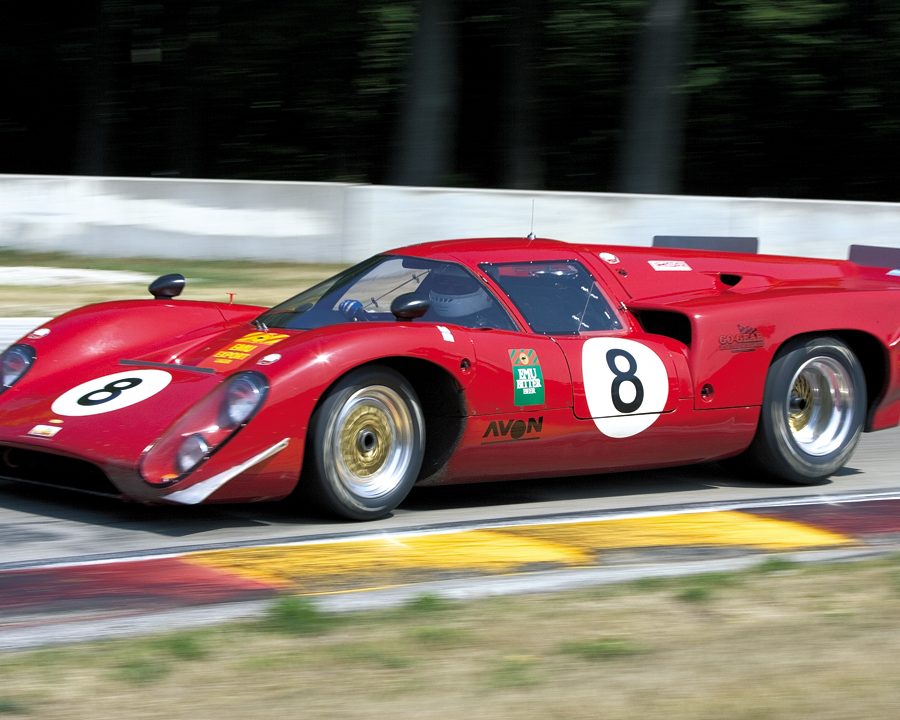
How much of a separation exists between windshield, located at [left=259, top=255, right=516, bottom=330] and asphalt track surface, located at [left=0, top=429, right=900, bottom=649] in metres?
0.80

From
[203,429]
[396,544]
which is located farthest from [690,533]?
[203,429]

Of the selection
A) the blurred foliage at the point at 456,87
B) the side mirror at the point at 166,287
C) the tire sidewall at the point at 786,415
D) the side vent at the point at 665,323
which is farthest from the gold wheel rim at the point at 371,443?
the blurred foliage at the point at 456,87

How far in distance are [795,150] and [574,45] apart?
15.7ft

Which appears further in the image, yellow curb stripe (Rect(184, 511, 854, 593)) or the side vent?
the side vent

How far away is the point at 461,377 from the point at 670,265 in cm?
165


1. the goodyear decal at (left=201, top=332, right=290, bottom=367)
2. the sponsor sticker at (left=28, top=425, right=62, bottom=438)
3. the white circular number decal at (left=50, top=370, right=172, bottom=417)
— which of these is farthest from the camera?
the goodyear decal at (left=201, top=332, right=290, bottom=367)

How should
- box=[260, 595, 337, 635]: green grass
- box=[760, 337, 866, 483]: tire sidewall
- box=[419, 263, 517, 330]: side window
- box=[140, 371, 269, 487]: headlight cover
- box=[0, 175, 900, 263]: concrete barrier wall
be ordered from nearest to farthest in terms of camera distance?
box=[260, 595, 337, 635]: green grass, box=[140, 371, 269, 487]: headlight cover, box=[419, 263, 517, 330]: side window, box=[760, 337, 866, 483]: tire sidewall, box=[0, 175, 900, 263]: concrete barrier wall

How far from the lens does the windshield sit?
225 inches

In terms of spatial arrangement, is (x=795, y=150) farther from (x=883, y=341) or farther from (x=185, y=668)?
(x=185, y=668)

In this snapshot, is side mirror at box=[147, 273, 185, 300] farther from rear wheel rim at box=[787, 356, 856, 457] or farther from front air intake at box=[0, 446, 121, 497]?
rear wheel rim at box=[787, 356, 856, 457]

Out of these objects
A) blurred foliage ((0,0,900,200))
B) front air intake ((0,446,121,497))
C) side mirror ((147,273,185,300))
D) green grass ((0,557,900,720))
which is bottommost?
green grass ((0,557,900,720))

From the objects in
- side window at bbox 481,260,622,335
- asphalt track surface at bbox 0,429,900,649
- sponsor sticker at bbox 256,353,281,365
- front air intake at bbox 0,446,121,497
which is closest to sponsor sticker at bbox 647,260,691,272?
side window at bbox 481,260,622,335

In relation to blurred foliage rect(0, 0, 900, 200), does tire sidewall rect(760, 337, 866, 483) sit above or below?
below

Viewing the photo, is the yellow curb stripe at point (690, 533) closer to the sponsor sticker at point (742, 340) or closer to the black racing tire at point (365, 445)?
the black racing tire at point (365, 445)
